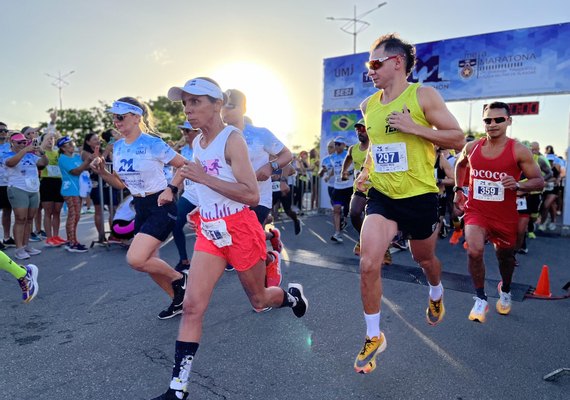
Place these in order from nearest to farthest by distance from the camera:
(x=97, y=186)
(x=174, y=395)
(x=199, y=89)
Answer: (x=174, y=395) → (x=199, y=89) → (x=97, y=186)

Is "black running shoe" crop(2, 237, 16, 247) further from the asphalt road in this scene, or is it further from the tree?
the tree

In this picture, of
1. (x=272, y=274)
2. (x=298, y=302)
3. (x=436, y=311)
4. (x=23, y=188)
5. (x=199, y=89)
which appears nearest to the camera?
(x=199, y=89)

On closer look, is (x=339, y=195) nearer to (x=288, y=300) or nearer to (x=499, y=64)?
(x=288, y=300)

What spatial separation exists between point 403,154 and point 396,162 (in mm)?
74

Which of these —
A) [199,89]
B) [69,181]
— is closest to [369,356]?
[199,89]

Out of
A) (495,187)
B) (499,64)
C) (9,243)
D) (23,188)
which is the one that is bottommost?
(9,243)

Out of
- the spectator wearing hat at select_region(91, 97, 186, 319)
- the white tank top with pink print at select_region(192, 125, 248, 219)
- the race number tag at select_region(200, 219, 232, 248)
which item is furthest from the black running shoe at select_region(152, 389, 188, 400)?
the spectator wearing hat at select_region(91, 97, 186, 319)

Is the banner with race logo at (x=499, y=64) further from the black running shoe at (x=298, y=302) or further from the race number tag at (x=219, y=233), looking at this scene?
the race number tag at (x=219, y=233)

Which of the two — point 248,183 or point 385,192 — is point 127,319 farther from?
point 385,192

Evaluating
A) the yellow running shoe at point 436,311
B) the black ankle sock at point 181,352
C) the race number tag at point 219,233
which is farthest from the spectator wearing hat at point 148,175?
the yellow running shoe at point 436,311

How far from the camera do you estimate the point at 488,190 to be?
4137 mm

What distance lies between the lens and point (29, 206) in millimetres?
6688

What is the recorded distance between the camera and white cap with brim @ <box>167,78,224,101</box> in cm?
267

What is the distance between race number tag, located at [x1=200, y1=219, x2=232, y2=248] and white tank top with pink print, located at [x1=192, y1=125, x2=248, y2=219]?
6 cm
